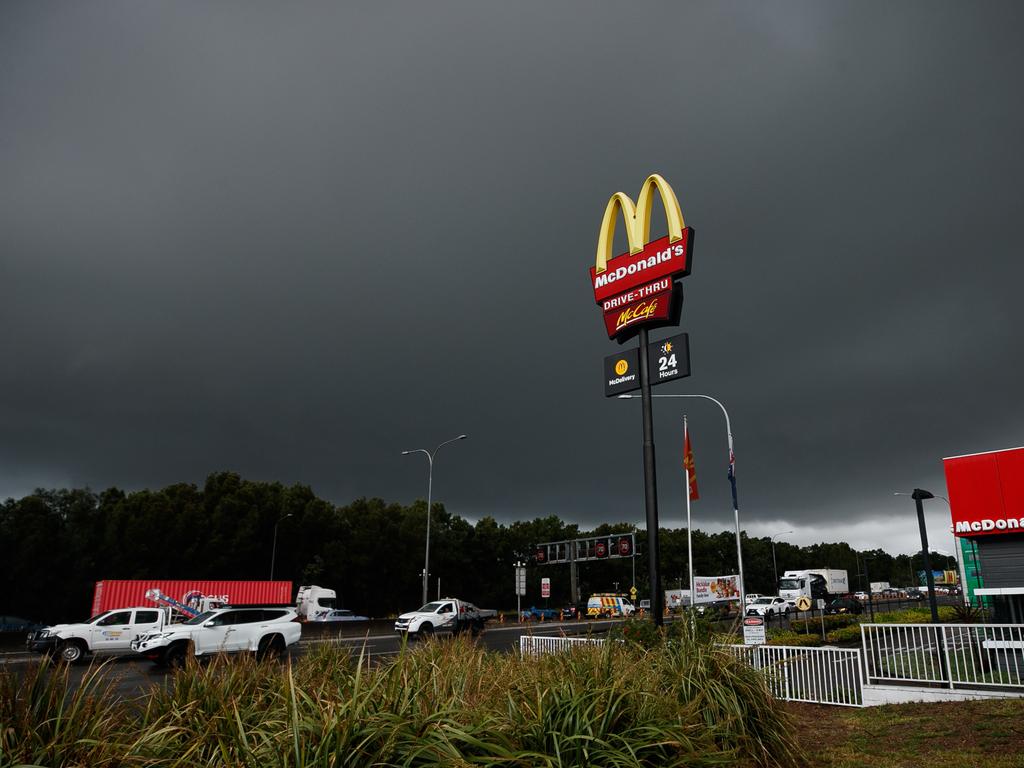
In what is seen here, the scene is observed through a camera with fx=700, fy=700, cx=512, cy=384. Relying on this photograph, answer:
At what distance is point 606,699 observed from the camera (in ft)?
20.1

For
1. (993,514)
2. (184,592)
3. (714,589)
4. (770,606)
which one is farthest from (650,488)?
(714,589)

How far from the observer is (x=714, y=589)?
60875 mm

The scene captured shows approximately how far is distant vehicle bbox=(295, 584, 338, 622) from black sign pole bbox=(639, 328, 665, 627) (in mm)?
43014

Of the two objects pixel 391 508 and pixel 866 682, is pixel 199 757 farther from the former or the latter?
pixel 391 508

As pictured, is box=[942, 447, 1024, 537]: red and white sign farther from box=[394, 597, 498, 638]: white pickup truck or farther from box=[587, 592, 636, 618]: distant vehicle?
box=[587, 592, 636, 618]: distant vehicle

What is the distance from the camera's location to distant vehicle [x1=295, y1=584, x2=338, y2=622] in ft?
173

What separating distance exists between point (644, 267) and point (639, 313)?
1.12 metres

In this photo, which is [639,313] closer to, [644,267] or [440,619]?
[644,267]

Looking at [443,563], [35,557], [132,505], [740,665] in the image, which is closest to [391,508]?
[443,563]

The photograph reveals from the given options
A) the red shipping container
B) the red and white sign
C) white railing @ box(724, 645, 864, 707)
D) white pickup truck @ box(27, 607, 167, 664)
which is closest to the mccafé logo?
white railing @ box(724, 645, 864, 707)

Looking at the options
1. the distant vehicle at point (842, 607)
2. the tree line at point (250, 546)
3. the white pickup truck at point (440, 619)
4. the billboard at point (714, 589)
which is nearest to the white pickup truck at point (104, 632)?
the white pickup truck at point (440, 619)

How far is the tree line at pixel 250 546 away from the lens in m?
52.1

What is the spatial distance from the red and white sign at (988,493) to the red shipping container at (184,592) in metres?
38.6

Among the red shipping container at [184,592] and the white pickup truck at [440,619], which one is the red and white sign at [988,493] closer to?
the white pickup truck at [440,619]
